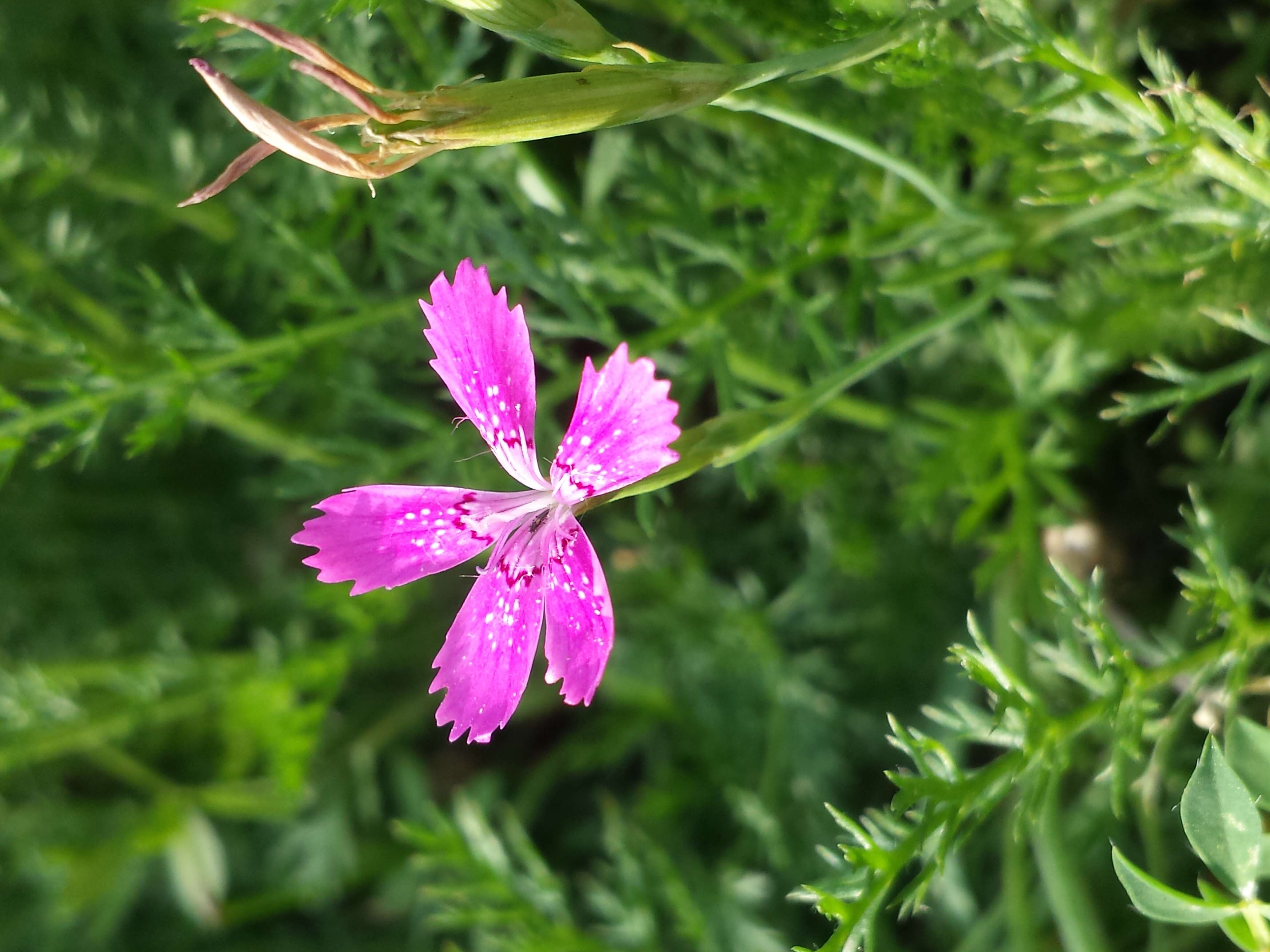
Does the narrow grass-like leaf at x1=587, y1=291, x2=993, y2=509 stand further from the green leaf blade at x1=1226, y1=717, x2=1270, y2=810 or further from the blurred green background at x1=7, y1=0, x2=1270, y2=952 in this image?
the green leaf blade at x1=1226, y1=717, x2=1270, y2=810

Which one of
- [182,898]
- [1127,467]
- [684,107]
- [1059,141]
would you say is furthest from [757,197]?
[182,898]

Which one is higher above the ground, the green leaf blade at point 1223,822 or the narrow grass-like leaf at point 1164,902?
the green leaf blade at point 1223,822

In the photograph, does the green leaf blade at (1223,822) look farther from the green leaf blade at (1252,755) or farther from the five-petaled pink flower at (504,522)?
the five-petaled pink flower at (504,522)

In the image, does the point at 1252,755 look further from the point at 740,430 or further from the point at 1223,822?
the point at 740,430

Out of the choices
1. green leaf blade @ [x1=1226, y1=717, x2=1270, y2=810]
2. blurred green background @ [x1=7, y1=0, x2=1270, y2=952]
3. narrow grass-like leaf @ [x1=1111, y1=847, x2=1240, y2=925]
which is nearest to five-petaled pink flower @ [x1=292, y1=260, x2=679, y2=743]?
blurred green background @ [x1=7, y1=0, x2=1270, y2=952]

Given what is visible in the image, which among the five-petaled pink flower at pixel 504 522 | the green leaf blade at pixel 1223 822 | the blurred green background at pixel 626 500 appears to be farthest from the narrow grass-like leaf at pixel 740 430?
the green leaf blade at pixel 1223 822

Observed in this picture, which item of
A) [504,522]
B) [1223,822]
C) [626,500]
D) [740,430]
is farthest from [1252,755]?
[626,500]
